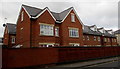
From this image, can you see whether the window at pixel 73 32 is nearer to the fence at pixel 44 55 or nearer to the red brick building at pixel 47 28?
the red brick building at pixel 47 28

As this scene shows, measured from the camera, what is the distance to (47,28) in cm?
2009

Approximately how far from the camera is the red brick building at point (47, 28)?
62.8ft

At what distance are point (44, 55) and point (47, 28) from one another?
326 inches

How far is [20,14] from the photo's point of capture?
23906 millimetres

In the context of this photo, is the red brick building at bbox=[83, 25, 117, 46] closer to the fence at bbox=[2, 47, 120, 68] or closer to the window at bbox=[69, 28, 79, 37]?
the window at bbox=[69, 28, 79, 37]

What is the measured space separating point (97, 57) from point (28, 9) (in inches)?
570

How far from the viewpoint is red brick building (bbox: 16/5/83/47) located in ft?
62.8

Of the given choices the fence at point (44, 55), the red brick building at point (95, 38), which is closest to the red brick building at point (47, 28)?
the fence at point (44, 55)

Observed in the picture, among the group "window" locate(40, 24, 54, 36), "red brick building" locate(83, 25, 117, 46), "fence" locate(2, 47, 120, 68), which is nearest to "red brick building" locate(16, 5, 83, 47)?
"window" locate(40, 24, 54, 36)

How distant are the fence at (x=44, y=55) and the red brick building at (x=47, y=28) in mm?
5917

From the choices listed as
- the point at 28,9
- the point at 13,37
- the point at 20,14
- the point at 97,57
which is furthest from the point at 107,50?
the point at 13,37

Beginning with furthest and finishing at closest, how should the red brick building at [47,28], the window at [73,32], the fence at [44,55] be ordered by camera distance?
the window at [73,32] < the red brick building at [47,28] < the fence at [44,55]

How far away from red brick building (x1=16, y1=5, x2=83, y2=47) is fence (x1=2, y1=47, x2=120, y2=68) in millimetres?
5917

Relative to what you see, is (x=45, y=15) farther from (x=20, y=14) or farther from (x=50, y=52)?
(x=50, y=52)
